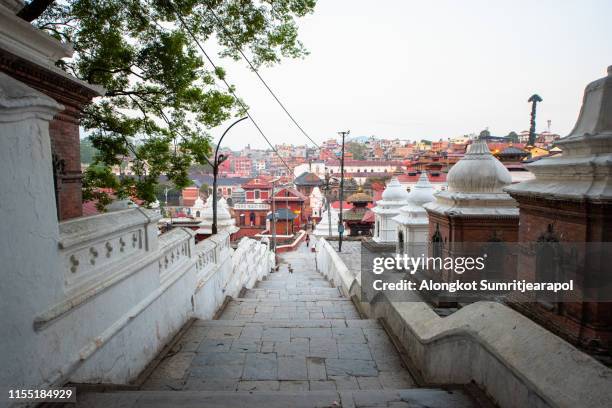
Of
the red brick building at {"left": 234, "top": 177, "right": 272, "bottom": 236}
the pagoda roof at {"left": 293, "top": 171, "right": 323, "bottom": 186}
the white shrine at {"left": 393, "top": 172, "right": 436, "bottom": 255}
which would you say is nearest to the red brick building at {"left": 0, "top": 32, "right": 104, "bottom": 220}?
the white shrine at {"left": 393, "top": 172, "right": 436, "bottom": 255}

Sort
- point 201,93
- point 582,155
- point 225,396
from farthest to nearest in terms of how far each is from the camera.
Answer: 1. point 201,93
2. point 582,155
3. point 225,396

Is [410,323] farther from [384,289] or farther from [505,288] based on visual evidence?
[505,288]

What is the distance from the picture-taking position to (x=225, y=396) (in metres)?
3.61

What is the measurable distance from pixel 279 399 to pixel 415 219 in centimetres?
918

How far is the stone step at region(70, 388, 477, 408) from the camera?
338 centimetres

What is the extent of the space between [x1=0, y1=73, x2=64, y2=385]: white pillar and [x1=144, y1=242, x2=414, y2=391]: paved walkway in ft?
6.42

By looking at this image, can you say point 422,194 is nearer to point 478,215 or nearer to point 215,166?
point 478,215

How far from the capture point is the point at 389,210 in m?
18.1

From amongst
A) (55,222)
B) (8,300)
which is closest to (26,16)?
(55,222)

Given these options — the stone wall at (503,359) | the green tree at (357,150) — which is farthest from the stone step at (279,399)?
the green tree at (357,150)

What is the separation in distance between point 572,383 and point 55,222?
13.6 feet

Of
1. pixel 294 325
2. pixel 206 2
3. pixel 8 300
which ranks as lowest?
pixel 294 325

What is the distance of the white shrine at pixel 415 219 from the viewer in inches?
468

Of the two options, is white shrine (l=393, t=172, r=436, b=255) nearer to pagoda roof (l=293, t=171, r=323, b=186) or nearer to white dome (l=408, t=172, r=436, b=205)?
white dome (l=408, t=172, r=436, b=205)
